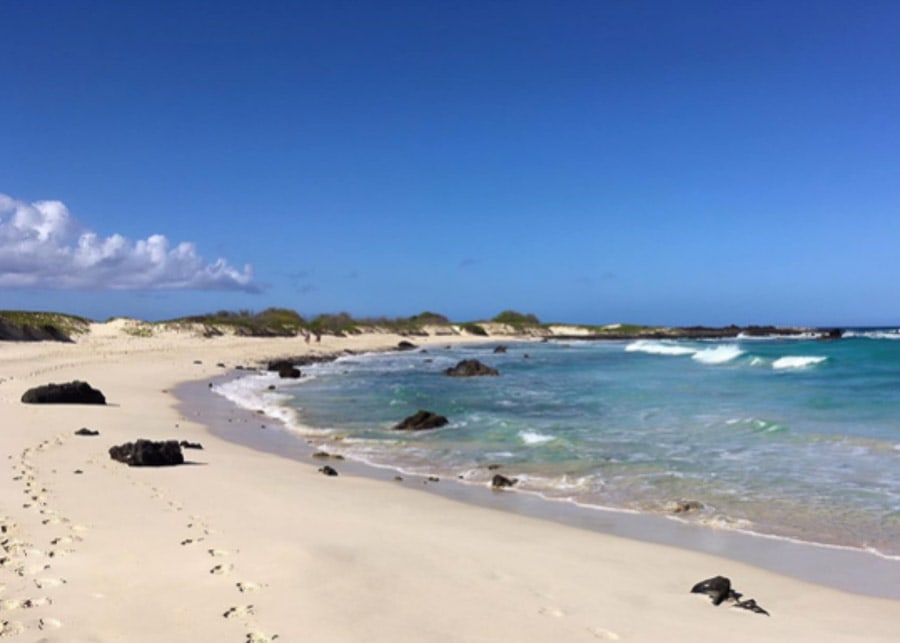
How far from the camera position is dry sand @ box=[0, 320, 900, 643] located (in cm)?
481

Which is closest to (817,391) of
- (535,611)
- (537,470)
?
(537,470)

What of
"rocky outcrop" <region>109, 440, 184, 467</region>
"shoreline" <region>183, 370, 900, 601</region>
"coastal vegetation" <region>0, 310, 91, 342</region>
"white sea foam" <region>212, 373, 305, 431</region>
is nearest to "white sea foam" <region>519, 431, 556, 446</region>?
"shoreline" <region>183, 370, 900, 601</region>

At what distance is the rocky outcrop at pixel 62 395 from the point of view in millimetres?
17812

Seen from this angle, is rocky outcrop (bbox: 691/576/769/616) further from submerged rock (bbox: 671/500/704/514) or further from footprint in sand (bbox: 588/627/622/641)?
submerged rock (bbox: 671/500/704/514)

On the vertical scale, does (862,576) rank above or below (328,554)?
below

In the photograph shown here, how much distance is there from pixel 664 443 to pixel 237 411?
12.1m

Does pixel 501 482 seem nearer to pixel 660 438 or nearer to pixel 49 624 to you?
pixel 660 438

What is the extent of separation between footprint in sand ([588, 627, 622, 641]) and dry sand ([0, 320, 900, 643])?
0.05 feet

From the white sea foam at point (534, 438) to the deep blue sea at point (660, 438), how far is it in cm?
9

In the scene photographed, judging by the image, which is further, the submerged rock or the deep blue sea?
the deep blue sea

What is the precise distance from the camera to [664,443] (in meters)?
15.2

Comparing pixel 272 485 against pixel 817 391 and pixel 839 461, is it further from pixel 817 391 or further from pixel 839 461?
pixel 817 391

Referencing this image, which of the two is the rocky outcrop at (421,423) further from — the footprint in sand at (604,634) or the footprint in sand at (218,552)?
the footprint in sand at (604,634)

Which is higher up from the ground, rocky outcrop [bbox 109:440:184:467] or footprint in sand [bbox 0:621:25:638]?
footprint in sand [bbox 0:621:25:638]
